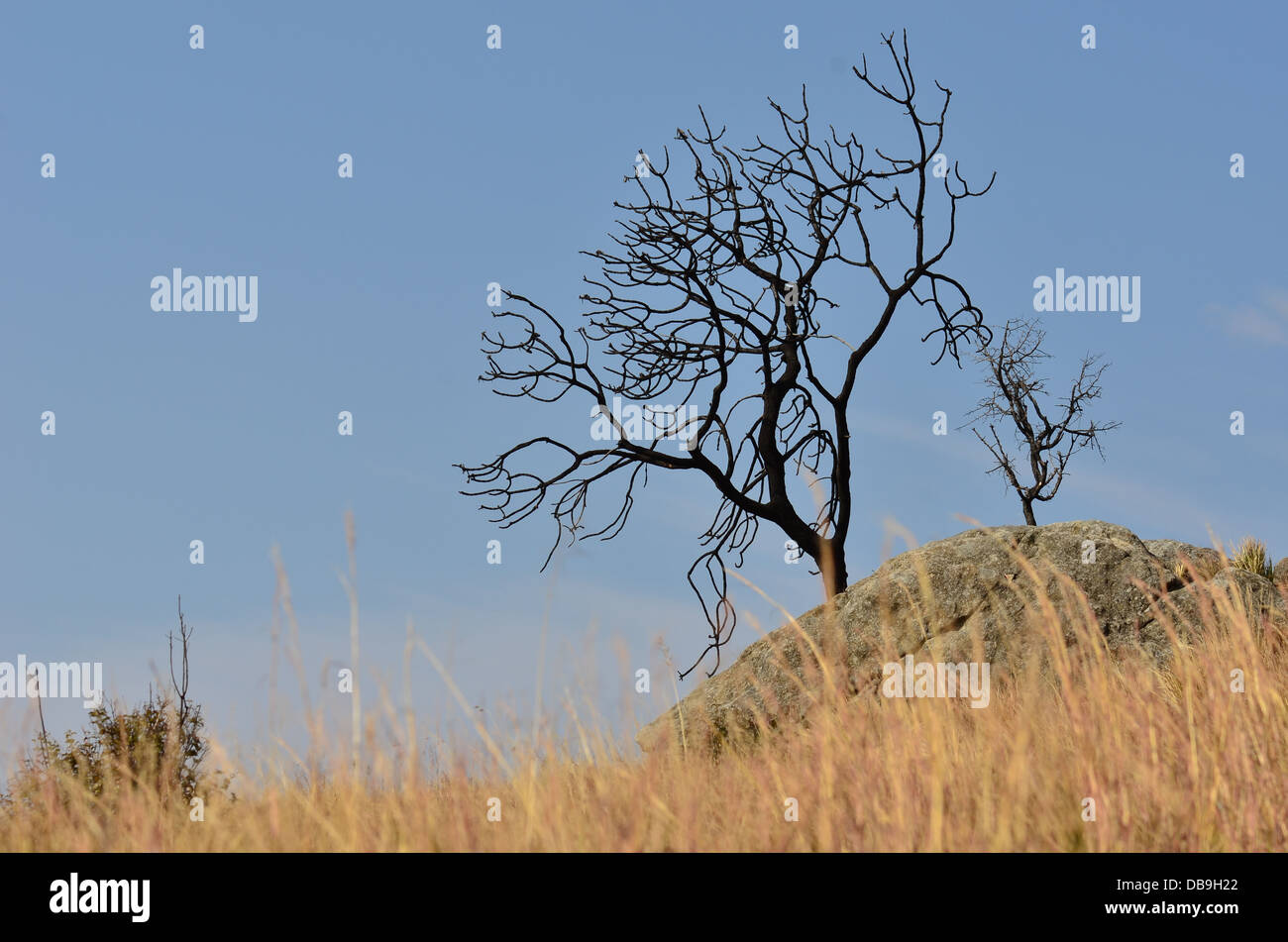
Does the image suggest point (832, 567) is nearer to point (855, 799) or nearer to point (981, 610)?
point (981, 610)

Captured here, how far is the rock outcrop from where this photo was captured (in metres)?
8.32

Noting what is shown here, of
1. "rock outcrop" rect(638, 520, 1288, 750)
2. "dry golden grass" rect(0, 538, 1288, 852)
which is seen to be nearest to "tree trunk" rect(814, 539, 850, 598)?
"rock outcrop" rect(638, 520, 1288, 750)

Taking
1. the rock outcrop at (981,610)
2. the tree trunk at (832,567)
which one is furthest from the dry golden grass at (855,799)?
the tree trunk at (832,567)

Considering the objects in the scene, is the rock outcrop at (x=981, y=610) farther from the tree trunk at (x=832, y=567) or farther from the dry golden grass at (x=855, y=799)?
the dry golden grass at (x=855, y=799)

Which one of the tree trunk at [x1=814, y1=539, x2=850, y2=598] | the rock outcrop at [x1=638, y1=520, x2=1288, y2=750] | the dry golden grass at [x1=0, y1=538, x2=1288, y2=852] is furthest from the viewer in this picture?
the tree trunk at [x1=814, y1=539, x2=850, y2=598]

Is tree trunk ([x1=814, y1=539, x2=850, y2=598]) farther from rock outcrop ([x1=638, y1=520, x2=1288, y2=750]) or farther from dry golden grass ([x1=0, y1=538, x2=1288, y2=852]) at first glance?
dry golden grass ([x1=0, y1=538, x2=1288, y2=852])

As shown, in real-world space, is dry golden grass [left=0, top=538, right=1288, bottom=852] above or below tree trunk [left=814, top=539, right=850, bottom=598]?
below

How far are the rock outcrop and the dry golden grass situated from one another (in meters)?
2.48

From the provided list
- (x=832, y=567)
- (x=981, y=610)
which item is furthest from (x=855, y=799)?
(x=832, y=567)

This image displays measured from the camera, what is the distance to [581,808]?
4.59 m

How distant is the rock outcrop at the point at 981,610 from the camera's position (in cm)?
832
